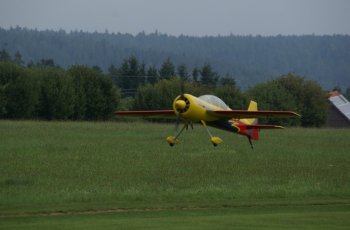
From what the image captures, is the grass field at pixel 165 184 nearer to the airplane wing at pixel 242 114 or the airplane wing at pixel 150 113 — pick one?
the airplane wing at pixel 150 113

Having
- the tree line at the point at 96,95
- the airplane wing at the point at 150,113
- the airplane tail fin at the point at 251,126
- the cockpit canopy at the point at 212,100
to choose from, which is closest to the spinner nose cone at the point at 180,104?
the cockpit canopy at the point at 212,100

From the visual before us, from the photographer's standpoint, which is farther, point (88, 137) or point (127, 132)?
point (127, 132)

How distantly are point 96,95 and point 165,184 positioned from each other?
49.4 meters

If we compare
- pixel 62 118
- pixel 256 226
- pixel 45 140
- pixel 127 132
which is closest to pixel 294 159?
pixel 45 140

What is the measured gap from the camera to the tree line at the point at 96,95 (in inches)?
2689

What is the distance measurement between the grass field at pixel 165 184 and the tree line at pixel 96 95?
24062mm

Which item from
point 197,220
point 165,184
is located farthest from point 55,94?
point 197,220

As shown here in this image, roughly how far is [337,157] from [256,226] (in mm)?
21349

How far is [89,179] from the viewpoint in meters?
26.4

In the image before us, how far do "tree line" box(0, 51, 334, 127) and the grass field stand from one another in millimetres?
24062

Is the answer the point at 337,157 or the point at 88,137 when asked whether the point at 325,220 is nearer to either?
the point at 337,157

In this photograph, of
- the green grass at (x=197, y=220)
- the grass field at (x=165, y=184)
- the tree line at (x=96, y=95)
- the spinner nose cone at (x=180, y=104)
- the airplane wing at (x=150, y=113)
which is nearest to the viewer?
the green grass at (x=197, y=220)

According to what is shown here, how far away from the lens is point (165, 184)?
2567 cm

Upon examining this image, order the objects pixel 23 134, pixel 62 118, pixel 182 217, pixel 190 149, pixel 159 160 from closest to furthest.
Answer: pixel 182 217, pixel 159 160, pixel 190 149, pixel 23 134, pixel 62 118
